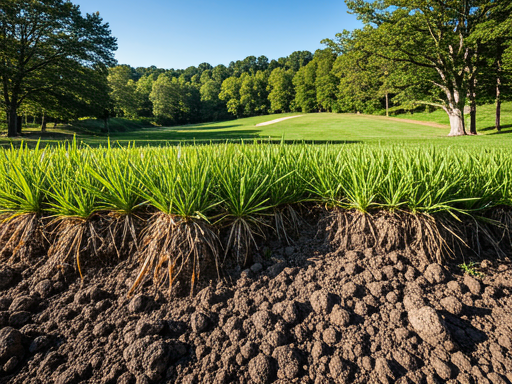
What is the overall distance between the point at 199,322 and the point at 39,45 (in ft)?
69.1

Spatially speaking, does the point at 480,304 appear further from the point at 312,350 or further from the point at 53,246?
the point at 53,246

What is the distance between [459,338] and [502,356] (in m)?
0.14

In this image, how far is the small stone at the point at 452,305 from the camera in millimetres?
1302

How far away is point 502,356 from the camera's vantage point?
1.10m

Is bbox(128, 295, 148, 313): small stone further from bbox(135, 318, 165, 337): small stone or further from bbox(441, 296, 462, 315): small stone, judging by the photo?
bbox(441, 296, 462, 315): small stone

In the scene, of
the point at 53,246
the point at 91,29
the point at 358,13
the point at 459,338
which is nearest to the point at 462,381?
the point at 459,338

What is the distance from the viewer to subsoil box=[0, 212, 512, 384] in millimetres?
1091

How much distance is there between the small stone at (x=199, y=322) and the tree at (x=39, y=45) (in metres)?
19.0

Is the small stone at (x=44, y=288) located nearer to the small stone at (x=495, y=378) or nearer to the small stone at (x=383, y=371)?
the small stone at (x=383, y=371)

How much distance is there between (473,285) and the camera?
1.46 meters

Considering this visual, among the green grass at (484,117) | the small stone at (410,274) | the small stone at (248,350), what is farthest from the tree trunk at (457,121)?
the small stone at (248,350)

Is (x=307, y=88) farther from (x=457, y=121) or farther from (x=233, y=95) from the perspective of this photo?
(x=457, y=121)

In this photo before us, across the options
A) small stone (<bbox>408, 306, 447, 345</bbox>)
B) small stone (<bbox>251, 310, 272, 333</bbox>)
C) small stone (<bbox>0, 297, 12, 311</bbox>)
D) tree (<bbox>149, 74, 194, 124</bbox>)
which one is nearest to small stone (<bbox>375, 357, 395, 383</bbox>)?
small stone (<bbox>408, 306, 447, 345</bbox>)

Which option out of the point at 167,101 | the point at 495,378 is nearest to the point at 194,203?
the point at 495,378
